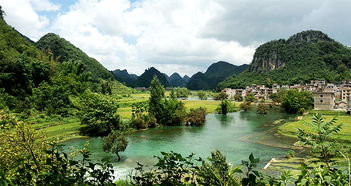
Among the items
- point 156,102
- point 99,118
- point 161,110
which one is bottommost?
point 99,118

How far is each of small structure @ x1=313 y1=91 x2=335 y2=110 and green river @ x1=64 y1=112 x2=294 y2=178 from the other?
2604 centimetres

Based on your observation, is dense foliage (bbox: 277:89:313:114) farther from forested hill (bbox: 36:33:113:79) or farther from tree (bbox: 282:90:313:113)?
forested hill (bbox: 36:33:113:79)

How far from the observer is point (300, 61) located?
483ft

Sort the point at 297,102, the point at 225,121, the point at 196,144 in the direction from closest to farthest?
1. the point at 196,144
2. the point at 225,121
3. the point at 297,102

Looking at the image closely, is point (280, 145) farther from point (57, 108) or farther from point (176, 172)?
point (57, 108)

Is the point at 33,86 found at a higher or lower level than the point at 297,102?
higher

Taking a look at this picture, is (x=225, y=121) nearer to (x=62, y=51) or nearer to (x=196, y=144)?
(x=196, y=144)

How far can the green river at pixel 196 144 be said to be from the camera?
22.7 meters

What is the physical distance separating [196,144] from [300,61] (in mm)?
141039

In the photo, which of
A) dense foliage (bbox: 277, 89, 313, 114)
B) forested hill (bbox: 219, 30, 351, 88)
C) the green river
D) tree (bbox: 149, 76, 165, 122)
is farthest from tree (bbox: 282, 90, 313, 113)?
forested hill (bbox: 219, 30, 351, 88)

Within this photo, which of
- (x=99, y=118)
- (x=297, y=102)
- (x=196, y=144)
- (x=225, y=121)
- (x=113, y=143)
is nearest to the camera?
(x=113, y=143)

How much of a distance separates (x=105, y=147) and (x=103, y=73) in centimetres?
10653

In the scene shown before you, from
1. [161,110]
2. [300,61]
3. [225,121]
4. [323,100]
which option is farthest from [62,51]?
[300,61]

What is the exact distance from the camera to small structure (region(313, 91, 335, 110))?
5544 cm
